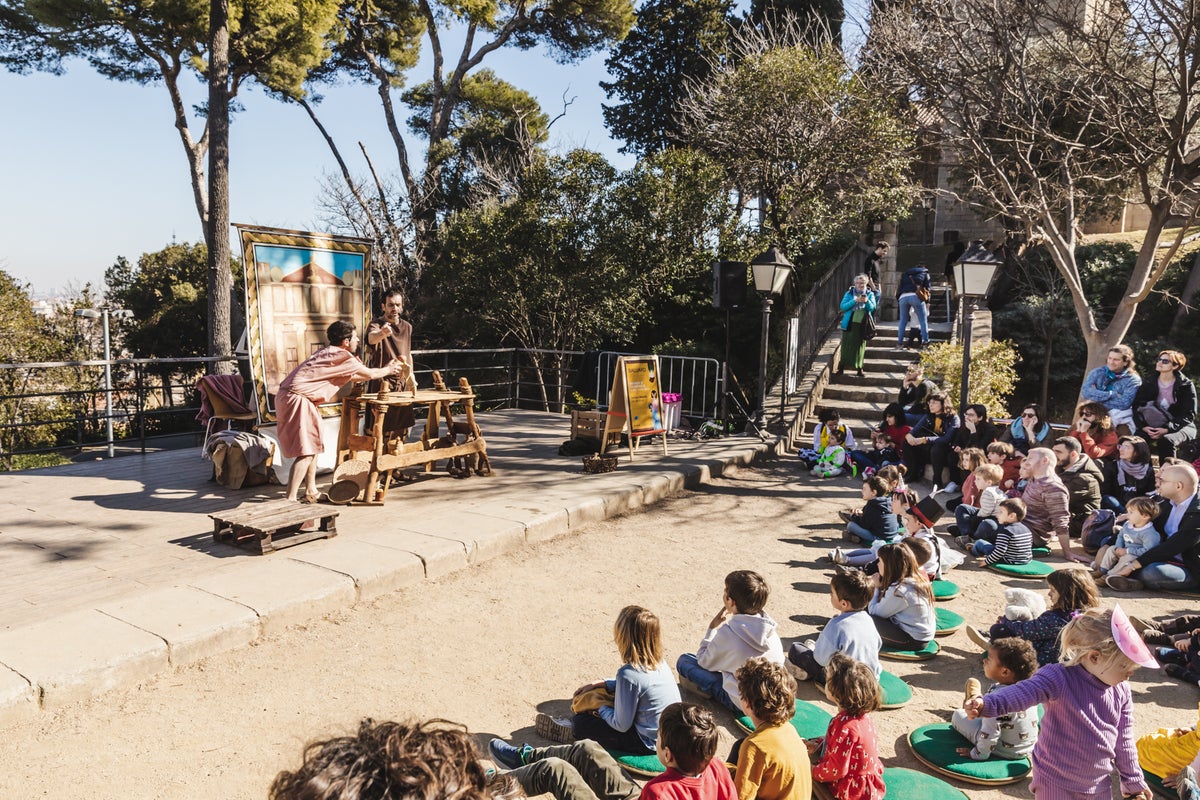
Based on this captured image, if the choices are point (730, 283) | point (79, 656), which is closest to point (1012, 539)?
point (730, 283)

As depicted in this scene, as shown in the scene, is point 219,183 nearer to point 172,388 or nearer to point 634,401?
point 172,388

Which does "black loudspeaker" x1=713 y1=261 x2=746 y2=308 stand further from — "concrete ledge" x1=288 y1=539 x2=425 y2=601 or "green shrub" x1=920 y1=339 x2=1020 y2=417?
"concrete ledge" x1=288 y1=539 x2=425 y2=601

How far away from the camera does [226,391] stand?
8555mm

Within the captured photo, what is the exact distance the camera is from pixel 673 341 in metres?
16.2

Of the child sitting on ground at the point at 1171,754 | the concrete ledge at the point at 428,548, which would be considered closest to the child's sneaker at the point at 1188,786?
the child sitting on ground at the point at 1171,754

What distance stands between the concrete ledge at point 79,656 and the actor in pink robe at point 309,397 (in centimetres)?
249

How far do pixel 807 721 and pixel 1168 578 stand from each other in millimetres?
3691

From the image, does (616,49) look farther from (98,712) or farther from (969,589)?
(98,712)

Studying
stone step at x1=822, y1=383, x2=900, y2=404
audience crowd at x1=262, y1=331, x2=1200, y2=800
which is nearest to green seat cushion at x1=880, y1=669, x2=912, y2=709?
audience crowd at x1=262, y1=331, x2=1200, y2=800

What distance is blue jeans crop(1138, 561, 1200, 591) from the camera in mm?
5602

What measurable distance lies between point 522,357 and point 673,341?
3.47m

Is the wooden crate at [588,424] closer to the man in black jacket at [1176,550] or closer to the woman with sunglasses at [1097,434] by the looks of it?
the woman with sunglasses at [1097,434]

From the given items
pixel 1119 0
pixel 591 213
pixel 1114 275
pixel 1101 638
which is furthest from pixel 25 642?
pixel 1114 275

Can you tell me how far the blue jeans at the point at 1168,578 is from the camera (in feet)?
18.4
